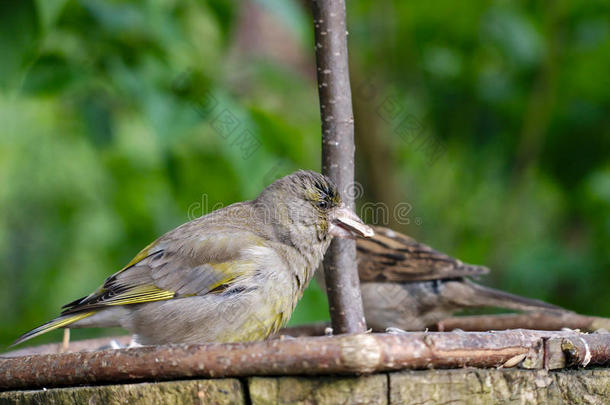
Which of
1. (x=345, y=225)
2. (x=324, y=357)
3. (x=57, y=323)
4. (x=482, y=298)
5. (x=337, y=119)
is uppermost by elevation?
(x=337, y=119)

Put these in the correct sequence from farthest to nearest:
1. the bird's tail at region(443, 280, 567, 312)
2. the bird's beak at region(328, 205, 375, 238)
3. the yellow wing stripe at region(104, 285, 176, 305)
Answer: the bird's tail at region(443, 280, 567, 312), the bird's beak at region(328, 205, 375, 238), the yellow wing stripe at region(104, 285, 176, 305)

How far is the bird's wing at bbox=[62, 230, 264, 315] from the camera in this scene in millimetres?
3053

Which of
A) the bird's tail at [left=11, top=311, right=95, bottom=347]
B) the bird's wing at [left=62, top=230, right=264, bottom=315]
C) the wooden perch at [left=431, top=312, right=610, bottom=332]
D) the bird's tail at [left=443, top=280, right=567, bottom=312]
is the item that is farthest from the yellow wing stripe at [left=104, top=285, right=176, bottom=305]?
the bird's tail at [left=443, top=280, right=567, bottom=312]

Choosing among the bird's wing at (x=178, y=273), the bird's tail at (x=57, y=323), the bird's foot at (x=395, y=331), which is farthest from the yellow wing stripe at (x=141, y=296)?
the bird's foot at (x=395, y=331)

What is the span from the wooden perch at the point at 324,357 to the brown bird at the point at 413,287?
2.48 metres

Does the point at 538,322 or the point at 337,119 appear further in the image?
the point at 538,322

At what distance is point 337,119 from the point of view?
3.01m

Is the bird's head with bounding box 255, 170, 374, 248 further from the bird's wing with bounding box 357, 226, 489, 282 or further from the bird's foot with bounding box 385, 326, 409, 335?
the bird's wing with bounding box 357, 226, 489, 282

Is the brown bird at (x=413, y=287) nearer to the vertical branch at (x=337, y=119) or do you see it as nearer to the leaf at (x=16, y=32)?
the vertical branch at (x=337, y=119)

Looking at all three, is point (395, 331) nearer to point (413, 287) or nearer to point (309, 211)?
point (309, 211)

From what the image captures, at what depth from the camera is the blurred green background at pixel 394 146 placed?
491cm

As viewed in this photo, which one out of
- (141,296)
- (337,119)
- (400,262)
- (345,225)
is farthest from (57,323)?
(400,262)

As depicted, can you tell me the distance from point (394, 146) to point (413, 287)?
2.77 m

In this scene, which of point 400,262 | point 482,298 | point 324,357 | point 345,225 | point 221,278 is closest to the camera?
point 324,357
